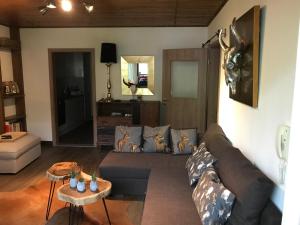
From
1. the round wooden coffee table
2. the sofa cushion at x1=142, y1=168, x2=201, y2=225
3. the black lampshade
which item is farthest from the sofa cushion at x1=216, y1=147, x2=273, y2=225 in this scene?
the black lampshade

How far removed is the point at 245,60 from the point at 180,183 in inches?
53.1

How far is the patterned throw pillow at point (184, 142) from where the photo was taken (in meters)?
3.53

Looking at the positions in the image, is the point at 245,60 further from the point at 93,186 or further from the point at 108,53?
the point at 108,53

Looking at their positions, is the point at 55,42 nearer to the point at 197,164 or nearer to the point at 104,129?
the point at 104,129

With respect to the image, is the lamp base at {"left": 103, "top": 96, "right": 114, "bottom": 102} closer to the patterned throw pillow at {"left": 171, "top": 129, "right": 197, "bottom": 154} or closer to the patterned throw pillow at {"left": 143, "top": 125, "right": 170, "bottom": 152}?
the patterned throw pillow at {"left": 143, "top": 125, "right": 170, "bottom": 152}

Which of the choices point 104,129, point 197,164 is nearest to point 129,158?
point 197,164

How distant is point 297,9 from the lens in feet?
4.98

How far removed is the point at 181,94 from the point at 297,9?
350cm

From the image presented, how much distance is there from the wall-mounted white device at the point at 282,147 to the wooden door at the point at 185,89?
3.05 m

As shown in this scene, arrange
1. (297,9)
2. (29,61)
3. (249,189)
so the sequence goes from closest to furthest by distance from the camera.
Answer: (297,9) < (249,189) < (29,61)

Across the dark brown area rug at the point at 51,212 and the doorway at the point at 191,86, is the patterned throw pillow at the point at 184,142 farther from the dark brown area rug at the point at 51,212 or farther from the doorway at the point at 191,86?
the doorway at the point at 191,86

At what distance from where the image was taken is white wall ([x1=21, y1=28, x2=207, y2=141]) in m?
5.17

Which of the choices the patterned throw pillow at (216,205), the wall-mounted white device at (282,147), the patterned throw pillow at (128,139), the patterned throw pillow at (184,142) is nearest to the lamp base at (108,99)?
the patterned throw pillow at (128,139)

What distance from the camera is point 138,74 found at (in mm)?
5359
